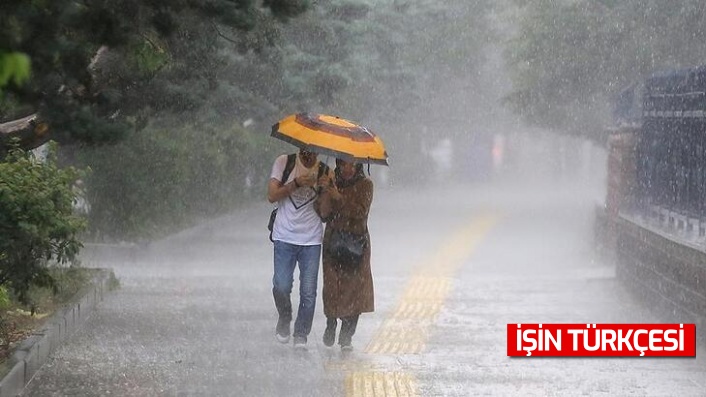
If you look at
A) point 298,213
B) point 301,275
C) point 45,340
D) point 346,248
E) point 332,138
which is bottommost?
point 45,340

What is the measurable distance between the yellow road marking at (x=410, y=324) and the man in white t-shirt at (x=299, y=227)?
69cm

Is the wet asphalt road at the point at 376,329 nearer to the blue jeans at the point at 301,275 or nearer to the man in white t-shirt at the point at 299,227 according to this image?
the blue jeans at the point at 301,275

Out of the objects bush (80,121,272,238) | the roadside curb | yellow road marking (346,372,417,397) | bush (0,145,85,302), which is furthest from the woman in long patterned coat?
bush (80,121,272,238)

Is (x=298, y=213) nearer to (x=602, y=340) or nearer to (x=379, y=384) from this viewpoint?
(x=379, y=384)

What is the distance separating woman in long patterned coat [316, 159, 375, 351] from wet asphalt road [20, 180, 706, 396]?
0.37 m

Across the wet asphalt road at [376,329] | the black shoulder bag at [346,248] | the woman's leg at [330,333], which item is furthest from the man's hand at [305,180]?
the wet asphalt road at [376,329]

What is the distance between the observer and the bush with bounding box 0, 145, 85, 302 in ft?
32.0

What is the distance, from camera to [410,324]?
1263 cm

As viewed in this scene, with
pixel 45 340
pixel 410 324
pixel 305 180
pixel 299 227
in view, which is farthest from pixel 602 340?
pixel 45 340

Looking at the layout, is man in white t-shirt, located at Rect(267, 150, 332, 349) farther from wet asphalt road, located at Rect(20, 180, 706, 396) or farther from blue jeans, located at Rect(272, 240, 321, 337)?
wet asphalt road, located at Rect(20, 180, 706, 396)

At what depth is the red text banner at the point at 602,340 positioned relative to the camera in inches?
429

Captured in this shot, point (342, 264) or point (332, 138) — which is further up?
point (332, 138)

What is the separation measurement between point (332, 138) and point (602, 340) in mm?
3080

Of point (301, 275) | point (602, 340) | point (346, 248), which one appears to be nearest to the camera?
point (346, 248)
